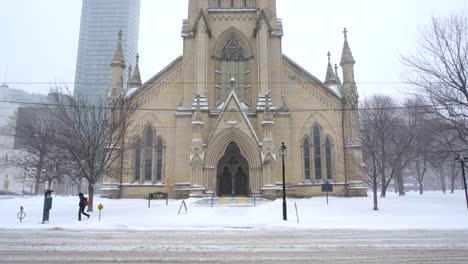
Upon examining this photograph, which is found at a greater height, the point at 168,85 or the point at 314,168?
the point at 168,85

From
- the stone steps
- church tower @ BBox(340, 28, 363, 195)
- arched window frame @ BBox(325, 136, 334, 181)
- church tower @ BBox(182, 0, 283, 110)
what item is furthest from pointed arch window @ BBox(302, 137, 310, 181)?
the stone steps

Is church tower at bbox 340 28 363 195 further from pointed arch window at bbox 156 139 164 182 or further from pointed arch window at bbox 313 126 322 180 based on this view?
pointed arch window at bbox 156 139 164 182

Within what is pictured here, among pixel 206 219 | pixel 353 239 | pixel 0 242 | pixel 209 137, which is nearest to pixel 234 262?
pixel 353 239

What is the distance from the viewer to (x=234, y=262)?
24.6ft

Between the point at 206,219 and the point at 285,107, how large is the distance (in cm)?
1594

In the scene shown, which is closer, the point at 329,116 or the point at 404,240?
the point at 404,240

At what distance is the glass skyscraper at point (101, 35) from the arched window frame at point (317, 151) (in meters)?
111

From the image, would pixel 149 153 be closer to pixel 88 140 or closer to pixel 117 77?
pixel 117 77

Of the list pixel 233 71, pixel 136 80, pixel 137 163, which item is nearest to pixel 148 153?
pixel 137 163

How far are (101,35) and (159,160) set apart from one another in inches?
4880

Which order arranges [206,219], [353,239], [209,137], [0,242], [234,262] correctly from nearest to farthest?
[234,262] < [0,242] < [353,239] < [206,219] < [209,137]

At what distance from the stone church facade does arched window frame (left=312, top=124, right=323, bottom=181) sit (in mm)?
89

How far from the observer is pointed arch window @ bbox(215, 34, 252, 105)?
33.5m

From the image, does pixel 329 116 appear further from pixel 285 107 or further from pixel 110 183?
pixel 110 183
